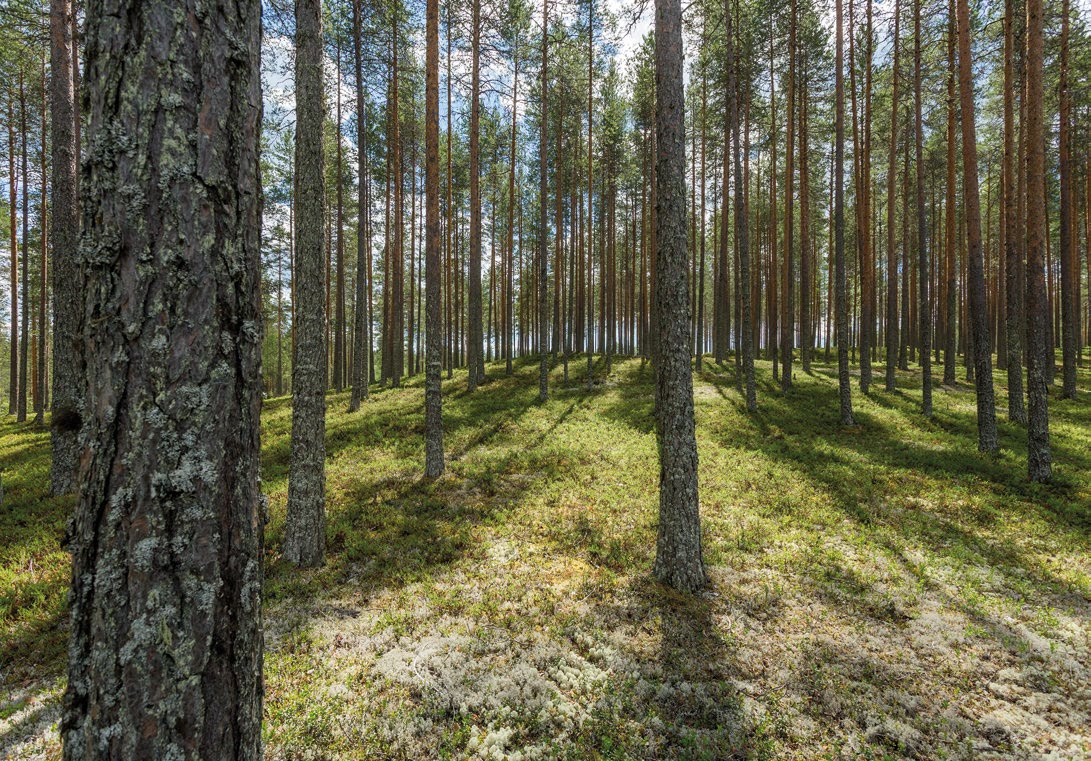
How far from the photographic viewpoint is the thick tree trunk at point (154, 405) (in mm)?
1333

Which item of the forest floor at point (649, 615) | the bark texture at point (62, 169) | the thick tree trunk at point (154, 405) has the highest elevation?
the bark texture at point (62, 169)

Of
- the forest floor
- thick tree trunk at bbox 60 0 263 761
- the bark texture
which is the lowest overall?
the forest floor

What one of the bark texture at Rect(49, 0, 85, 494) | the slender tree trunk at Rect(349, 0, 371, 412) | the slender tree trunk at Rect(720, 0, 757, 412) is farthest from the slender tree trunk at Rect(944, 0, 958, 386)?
the bark texture at Rect(49, 0, 85, 494)

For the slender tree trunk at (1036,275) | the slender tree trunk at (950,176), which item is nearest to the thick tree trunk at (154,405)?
the slender tree trunk at (1036,275)

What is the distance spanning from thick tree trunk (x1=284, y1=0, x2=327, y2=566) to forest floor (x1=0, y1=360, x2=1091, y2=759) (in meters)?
0.85

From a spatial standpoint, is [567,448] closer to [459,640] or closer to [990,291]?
[459,640]

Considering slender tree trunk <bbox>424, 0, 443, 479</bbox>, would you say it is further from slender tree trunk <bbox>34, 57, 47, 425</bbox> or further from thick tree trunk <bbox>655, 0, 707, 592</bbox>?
slender tree trunk <bbox>34, 57, 47, 425</bbox>

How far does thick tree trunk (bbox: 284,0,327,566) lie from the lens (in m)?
5.56

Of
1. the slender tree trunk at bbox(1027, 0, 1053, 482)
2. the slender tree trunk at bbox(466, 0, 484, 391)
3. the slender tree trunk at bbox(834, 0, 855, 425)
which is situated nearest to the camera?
the slender tree trunk at bbox(1027, 0, 1053, 482)

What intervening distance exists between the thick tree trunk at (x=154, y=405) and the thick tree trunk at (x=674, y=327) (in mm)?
4677

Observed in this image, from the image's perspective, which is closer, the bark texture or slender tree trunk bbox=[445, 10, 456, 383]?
the bark texture

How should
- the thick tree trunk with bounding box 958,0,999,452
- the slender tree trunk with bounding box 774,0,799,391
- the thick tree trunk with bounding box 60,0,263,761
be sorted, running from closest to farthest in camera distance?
the thick tree trunk with bounding box 60,0,263,761 < the thick tree trunk with bounding box 958,0,999,452 < the slender tree trunk with bounding box 774,0,799,391

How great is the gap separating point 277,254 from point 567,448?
25.2 metres

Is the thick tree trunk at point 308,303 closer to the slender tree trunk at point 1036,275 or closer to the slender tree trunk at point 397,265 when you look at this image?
the slender tree trunk at point 397,265
